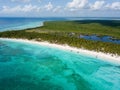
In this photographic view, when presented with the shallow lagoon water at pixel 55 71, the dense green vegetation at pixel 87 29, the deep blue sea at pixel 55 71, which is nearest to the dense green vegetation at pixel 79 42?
the deep blue sea at pixel 55 71

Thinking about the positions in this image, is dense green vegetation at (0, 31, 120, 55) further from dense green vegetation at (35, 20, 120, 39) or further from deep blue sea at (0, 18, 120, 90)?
dense green vegetation at (35, 20, 120, 39)

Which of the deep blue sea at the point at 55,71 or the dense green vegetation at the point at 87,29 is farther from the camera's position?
the dense green vegetation at the point at 87,29

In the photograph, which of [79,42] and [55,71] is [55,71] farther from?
[79,42]

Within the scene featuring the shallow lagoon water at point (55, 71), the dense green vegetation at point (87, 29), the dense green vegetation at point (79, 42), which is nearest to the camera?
the shallow lagoon water at point (55, 71)

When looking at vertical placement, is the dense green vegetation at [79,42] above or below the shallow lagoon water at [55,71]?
above

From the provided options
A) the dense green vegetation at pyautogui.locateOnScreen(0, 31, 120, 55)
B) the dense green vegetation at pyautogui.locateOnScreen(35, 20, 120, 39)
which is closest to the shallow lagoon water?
the dense green vegetation at pyautogui.locateOnScreen(0, 31, 120, 55)

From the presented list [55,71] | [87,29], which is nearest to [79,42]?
[55,71]

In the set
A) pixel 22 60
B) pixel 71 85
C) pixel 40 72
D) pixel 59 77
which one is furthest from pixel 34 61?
pixel 71 85

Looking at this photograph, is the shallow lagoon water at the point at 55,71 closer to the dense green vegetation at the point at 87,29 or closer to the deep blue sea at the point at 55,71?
the deep blue sea at the point at 55,71

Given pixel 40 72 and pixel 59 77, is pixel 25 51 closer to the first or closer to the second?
pixel 40 72
